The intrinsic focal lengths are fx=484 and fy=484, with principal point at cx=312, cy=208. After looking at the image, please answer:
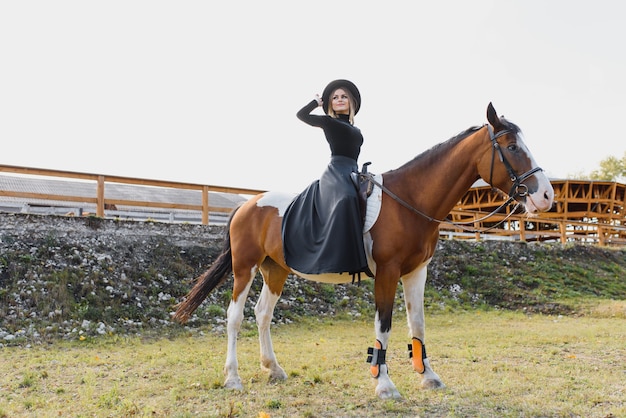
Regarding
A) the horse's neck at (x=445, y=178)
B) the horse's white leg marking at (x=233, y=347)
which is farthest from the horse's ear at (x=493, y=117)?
the horse's white leg marking at (x=233, y=347)

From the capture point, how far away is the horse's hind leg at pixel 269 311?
5227 millimetres

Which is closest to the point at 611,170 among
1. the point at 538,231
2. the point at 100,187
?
the point at 538,231

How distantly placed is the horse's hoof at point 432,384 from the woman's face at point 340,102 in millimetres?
2734

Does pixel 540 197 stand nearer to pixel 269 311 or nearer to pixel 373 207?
pixel 373 207

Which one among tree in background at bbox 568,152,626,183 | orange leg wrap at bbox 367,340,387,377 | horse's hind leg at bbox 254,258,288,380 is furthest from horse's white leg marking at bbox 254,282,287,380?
tree in background at bbox 568,152,626,183

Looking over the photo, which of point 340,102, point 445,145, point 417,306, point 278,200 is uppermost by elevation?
point 340,102

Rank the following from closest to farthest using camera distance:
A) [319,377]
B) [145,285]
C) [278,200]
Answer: [319,377], [278,200], [145,285]

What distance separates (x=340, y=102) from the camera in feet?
16.1

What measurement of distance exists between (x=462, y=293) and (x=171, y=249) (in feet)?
24.5

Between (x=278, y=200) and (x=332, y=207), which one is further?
(x=278, y=200)

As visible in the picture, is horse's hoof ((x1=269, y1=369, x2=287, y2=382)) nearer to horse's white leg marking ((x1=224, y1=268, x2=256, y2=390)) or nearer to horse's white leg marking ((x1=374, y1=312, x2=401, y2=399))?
horse's white leg marking ((x1=224, y1=268, x2=256, y2=390))

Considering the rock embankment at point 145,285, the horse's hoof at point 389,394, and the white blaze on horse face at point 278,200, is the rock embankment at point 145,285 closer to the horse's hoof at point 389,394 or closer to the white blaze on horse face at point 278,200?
the white blaze on horse face at point 278,200

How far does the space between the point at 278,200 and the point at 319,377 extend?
6.38 ft

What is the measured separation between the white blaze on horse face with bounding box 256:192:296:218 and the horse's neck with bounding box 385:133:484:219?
141 cm
